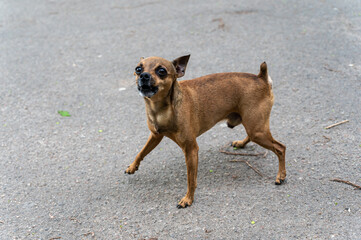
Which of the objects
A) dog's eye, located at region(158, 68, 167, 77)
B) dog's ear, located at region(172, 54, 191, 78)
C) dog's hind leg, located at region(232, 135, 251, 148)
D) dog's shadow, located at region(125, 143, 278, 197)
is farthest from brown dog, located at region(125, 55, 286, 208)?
dog's hind leg, located at region(232, 135, 251, 148)

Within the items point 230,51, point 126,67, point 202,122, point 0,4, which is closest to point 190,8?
point 230,51

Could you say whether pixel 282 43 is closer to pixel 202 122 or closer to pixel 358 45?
pixel 358 45

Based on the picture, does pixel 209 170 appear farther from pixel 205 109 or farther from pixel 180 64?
pixel 180 64

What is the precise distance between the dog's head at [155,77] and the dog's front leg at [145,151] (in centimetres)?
79

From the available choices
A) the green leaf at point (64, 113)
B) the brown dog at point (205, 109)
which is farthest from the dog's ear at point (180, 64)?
the green leaf at point (64, 113)

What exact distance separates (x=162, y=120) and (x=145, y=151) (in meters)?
0.74

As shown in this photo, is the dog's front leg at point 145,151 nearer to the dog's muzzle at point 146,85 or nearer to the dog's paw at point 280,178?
the dog's muzzle at point 146,85

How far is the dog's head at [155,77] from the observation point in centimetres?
326

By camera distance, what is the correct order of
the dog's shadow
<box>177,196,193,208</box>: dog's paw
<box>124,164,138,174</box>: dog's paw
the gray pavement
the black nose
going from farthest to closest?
1. <box>124,164,138,174</box>: dog's paw
2. the dog's shadow
3. <box>177,196,193,208</box>: dog's paw
4. the gray pavement
5. the black nose

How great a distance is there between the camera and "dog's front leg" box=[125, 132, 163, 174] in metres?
4.15

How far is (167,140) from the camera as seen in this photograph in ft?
16.3

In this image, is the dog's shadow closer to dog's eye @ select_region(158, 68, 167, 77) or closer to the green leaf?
dog's eye @ select_region(158, 68, 167, 77)

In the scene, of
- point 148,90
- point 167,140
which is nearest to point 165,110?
point 148,90

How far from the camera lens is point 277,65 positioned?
6.42 metres
